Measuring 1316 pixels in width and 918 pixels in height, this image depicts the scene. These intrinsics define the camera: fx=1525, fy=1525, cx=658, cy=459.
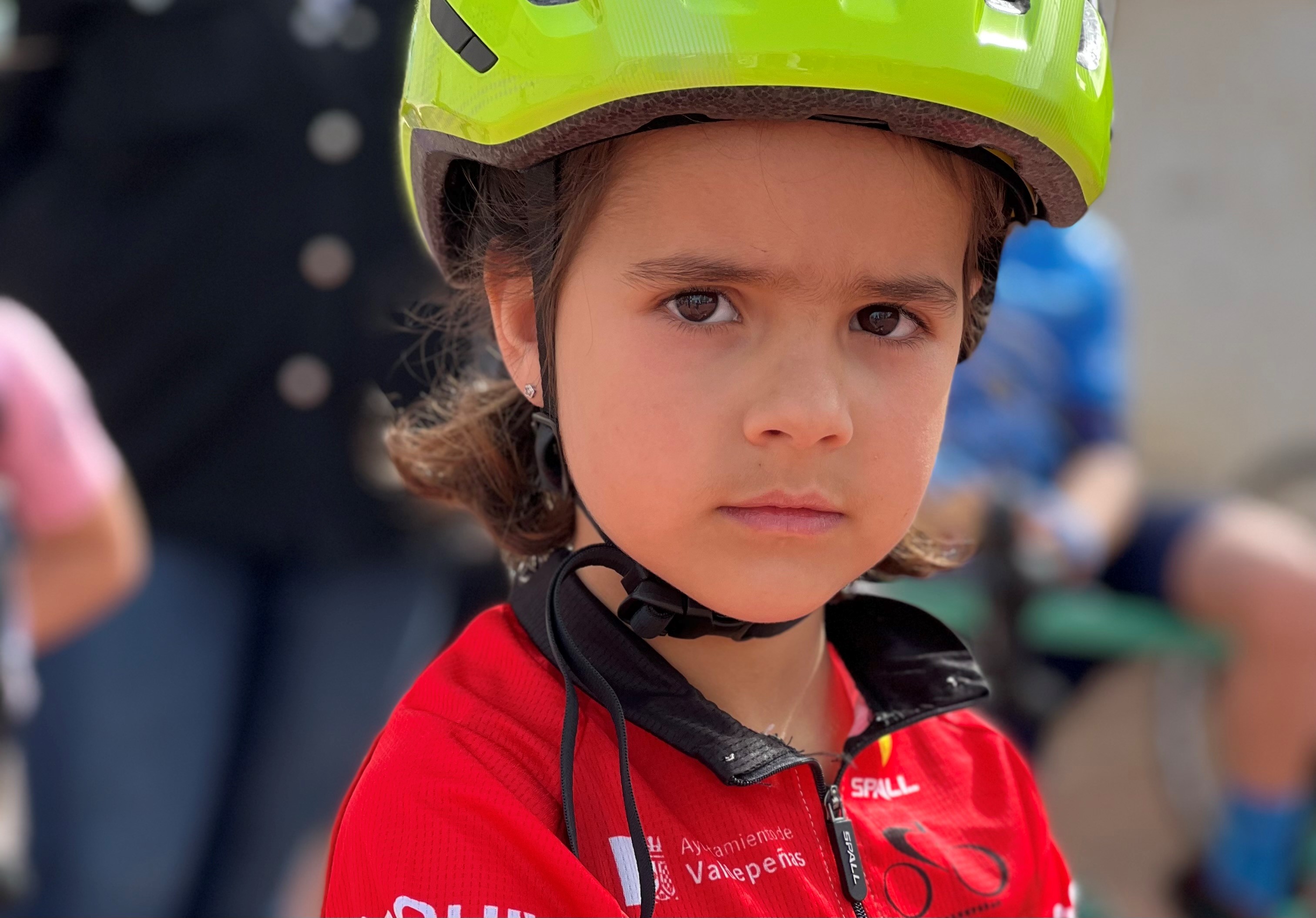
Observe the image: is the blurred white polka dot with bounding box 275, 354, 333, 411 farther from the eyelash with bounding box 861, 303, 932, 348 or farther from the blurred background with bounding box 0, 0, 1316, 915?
the eyelash with bounding box 861, 303, 932, 348

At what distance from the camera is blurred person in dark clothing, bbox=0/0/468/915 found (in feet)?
10.0

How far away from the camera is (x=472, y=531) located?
3.41 m

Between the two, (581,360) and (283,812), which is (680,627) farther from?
(283,812)

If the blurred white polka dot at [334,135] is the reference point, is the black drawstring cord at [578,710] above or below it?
below

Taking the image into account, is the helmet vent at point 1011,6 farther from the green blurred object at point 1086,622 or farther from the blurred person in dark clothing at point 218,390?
the green blurred object at point 1086,622

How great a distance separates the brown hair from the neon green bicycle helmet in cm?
5

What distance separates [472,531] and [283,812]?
2.39 feet

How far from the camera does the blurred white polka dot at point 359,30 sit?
320 centimetres

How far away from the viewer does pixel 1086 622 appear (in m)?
3.92

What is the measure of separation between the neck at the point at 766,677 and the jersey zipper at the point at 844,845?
0.27ft

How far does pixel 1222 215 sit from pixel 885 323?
14.8ft

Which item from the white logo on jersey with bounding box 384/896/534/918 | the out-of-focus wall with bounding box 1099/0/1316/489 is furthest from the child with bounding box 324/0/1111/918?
the out-of-focus wall with bounding box 1099/0/1316/489

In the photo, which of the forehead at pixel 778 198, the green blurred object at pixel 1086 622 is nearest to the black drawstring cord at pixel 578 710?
the forehead at pixel 778 198

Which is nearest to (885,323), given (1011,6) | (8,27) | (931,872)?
(1011,6)
